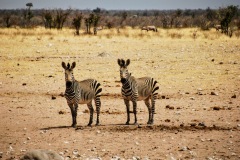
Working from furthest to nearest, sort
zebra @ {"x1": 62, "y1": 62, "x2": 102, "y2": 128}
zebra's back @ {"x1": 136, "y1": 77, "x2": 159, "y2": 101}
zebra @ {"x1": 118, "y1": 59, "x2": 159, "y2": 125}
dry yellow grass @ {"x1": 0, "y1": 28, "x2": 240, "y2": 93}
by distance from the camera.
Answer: dry yellow grass @ {"x1": 0, "y1": 28, "x2": 240, "y2": 93}
zebra's back @ {"x1": 136, "y1": 77, "x2": 159, "y2": 101}
zebra @ {"x1": 118, "y1": 59, "x2": 159, "y2": 125}
zebra @ {"x1": 62, "y1": 62, "x2": 102, "y2": 128}

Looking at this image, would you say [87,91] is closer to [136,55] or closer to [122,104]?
[122,104]

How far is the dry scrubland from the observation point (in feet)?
31.8

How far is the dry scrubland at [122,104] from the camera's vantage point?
382 inches

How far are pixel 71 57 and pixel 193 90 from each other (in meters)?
11.6

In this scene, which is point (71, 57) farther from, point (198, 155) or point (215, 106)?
point (198, 155)

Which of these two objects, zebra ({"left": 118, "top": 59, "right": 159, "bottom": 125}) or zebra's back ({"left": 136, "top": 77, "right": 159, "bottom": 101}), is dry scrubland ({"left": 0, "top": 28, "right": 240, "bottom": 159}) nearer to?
zebra ({"left": 118, "top": 59, "right": 159, "bottom": 125})

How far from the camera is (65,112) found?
13.6 metres

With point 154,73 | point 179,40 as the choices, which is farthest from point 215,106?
point 179,40

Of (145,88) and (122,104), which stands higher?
(145,88)

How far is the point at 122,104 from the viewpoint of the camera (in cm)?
1500

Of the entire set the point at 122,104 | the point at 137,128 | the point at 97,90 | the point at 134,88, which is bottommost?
the point at 122,104

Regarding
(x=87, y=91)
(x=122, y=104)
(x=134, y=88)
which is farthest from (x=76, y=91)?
(x=122, y=104)

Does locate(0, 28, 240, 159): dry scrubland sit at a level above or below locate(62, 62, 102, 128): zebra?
below

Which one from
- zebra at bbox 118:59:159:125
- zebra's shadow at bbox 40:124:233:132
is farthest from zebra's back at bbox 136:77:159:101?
zebra's shadow at bbox 40:124:233:132
